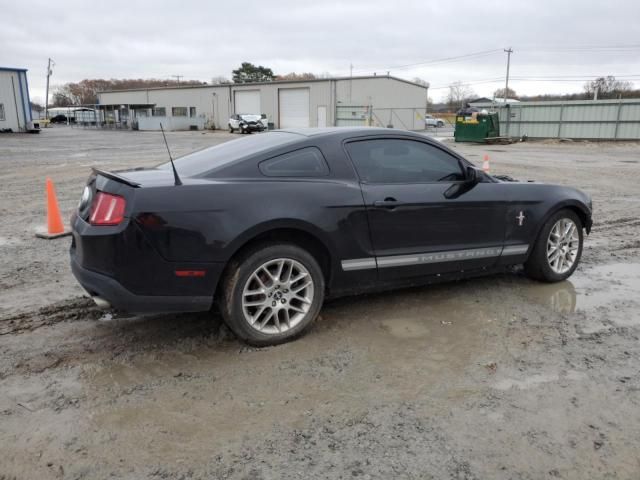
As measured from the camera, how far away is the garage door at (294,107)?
49469 mm

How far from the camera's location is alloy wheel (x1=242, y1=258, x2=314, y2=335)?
3777 mm

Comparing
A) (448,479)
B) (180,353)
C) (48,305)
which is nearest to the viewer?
(448,479)

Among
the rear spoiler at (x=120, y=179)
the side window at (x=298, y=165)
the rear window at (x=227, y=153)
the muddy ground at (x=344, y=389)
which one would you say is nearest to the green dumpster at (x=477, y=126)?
the muddy ground at (x=344, y=389)

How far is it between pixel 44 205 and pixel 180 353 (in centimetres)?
712

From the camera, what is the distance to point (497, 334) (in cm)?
417

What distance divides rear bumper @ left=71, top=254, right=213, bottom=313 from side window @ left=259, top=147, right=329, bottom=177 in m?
1.01

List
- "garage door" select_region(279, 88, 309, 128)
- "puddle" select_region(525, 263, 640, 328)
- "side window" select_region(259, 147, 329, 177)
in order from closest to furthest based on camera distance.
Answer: "side window" select_region(259, 147, 329, 177) → "puddle" select_region(525, 263, 640, 328) → "garage door" select_region(279, 88, 309, 128)

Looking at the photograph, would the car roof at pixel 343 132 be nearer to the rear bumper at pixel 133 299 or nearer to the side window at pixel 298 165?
the side window at pixel 298 165

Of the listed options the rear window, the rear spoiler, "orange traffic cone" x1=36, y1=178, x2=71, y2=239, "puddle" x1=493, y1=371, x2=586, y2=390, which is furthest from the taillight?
"orange traffic cone" x1=36, y1=178, x2=71, y2=239

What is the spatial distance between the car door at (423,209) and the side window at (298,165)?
0.29 m

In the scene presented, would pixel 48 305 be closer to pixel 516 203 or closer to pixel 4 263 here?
pixel 4 263

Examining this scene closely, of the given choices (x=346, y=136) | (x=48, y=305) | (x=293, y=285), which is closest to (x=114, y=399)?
(x=293, y=285)

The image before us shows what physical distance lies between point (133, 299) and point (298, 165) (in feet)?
4.88

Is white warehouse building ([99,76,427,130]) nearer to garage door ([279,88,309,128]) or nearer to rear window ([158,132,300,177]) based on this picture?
garage door ([279,88,309,128])
